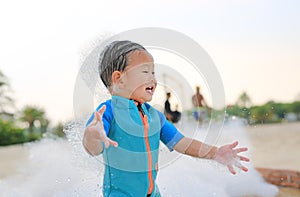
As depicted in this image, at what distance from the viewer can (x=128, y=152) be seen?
5.17 ft

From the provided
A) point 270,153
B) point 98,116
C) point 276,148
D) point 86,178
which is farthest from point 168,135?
point 276,148

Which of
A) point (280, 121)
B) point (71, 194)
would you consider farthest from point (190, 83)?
point (280, 121)

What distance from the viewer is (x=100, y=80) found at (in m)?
1.71

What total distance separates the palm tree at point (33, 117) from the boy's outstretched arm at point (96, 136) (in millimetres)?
7601

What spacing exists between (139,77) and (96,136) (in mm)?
300

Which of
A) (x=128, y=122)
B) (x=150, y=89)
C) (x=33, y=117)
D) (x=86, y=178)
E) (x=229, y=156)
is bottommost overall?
(x=33, y=117)

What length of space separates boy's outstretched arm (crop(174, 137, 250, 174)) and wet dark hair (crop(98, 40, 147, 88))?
36cm

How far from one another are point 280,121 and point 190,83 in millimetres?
9751

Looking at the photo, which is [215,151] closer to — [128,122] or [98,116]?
[128,122]

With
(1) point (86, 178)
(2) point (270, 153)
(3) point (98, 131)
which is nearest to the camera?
(3) point (98, 131)

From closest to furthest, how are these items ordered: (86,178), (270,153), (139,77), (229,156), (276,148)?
(139,77) < (229,156) < (86,178) < (270,153) < (276,148)

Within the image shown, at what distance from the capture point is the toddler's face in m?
1.58

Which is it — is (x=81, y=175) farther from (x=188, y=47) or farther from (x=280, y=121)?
(x=280, y=121)

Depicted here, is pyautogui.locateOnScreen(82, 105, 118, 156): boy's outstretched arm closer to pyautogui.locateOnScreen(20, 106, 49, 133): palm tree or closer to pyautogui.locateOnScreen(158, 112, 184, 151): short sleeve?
pyautogui.locateOnScreen(158, 112, 184, 151): short sleeve
